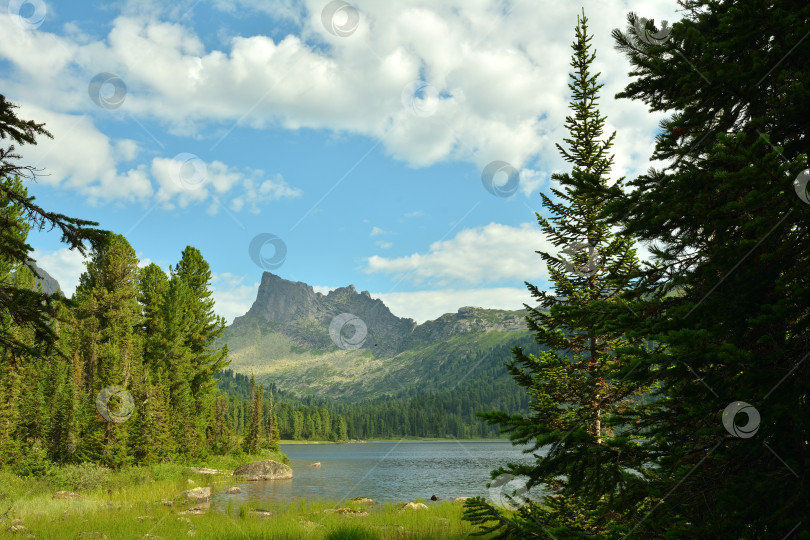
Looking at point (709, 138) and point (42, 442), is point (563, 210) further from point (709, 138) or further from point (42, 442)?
point (42, 442)

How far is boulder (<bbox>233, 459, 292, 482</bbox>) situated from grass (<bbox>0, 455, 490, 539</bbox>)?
17599 millimetres

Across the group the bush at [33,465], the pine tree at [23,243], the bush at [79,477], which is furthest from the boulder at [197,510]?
the pine tree at [23,243]

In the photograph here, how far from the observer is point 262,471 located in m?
50.8

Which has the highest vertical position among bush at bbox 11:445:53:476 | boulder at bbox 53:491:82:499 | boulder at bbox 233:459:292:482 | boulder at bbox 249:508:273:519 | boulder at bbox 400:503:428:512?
bush at bbox 11:445:53:476

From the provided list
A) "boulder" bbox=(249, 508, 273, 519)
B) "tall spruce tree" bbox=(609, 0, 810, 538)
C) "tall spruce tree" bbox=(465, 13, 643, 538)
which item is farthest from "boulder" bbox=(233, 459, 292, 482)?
"tall spruce tree" bbox=(609, 0, 810, 538)

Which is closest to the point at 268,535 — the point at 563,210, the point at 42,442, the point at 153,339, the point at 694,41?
the point at 563,210

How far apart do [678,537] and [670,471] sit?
2.79 feet

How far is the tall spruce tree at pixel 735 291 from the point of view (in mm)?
3588

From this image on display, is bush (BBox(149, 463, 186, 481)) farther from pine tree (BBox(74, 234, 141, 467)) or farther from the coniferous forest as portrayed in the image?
the coniferous forest

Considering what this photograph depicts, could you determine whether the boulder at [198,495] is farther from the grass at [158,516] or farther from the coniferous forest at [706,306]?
the coniferous forest at [706,306]

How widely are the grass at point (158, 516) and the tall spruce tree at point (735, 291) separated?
15697 millimetres

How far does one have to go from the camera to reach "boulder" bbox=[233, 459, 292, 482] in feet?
163

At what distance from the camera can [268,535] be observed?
58.3 feet

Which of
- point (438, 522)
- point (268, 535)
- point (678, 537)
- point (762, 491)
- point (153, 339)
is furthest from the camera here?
point (153, 339)
